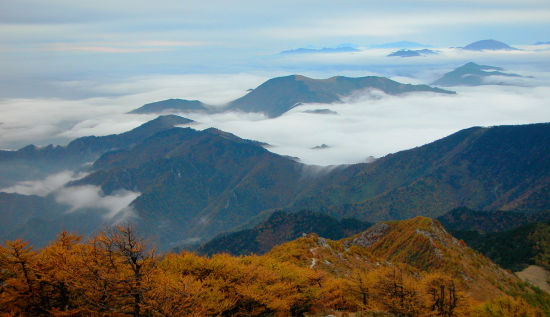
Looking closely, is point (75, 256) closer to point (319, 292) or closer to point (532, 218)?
point (319, 292)

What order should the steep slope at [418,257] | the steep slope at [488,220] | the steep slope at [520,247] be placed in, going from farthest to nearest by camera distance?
the steep slope at [488,220] → the steep slope at [520,247] → the steep slope at [418,257]

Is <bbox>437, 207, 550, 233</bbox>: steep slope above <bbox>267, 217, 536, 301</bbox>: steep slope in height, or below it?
below

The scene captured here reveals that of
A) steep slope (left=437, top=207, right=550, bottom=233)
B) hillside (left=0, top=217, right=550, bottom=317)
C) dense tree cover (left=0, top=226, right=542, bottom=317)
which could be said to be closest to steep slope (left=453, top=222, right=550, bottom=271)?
steep slope (left=437, top=207, right=550, bottom=233)

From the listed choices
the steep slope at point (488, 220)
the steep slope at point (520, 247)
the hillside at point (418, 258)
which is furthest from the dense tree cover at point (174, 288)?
the steep slope at point (488, 220)

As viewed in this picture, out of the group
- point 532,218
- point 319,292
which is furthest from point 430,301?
point 532,218

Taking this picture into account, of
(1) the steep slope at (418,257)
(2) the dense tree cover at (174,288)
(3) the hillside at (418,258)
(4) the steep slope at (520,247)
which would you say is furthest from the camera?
(4) the steep slope at (520,247)

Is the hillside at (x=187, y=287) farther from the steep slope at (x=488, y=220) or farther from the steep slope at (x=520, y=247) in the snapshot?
the steep slope at (x=488, y=220)

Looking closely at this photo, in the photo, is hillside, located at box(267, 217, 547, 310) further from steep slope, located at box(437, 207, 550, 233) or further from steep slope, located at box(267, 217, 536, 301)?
steep slope, located at box(437, 207, 550, 233)

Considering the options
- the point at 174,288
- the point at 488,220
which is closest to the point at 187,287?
the point at 174,288

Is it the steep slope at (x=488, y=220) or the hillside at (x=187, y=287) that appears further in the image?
the steep slope at (x=488, y=220)
